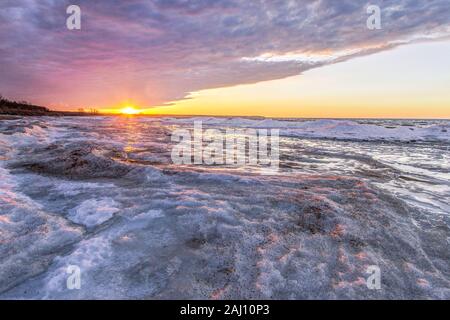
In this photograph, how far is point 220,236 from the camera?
415 centimetres

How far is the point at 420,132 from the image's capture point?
27078 millimetres

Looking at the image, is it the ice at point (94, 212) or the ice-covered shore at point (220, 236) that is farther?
the ice at point (94, 212)

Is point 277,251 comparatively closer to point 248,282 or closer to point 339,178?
point 248,282

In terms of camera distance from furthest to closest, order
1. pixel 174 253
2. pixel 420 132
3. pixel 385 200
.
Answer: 1. pixel 420 132
2. pixel 385 200
3. pixel 174 253

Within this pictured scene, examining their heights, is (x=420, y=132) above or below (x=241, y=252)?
above

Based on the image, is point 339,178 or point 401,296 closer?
point 401,296

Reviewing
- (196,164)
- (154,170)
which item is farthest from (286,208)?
(196,164)

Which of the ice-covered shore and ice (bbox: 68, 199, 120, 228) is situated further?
ice (bbox: 68, 199, 120, 228)

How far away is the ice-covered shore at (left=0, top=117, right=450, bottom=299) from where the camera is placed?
305 centimetres

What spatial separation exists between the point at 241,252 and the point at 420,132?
30.3 metres

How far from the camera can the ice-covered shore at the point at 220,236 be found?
3.05m

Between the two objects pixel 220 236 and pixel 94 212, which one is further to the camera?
pixel 94 212

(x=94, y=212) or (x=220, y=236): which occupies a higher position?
(x=94, y=212)

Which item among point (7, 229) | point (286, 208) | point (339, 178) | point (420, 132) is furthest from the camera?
point (420, 132)
